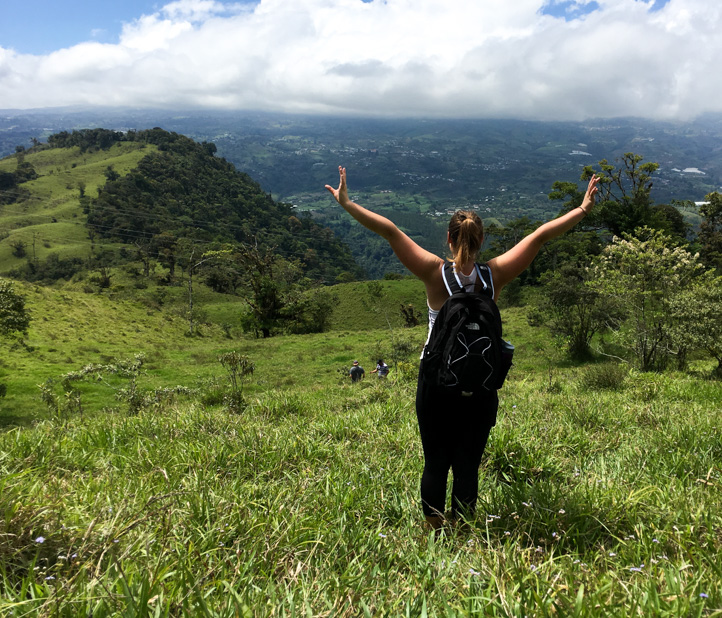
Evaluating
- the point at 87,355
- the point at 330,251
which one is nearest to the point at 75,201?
the point at 330,251

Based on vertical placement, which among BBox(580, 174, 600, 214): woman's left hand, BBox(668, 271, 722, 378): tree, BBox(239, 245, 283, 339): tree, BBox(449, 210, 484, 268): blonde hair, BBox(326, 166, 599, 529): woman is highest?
BBox(580, 174, 600, 214): woman's left hand

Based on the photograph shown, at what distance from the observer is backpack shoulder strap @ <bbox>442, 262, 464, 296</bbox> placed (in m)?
2.53

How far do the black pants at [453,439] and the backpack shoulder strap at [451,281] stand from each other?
0.59 metres

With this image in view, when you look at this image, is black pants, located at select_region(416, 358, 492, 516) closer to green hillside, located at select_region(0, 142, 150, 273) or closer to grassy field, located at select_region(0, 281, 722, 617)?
grassy field, located at select_region(0, 281, 722, 617)

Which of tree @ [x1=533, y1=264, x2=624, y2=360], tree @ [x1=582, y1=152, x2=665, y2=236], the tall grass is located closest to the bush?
the tall grass

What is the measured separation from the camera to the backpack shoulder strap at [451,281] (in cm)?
253

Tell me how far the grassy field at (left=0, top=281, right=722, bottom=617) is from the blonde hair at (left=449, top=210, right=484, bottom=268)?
1.57 meters

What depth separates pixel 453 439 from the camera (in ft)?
8.75

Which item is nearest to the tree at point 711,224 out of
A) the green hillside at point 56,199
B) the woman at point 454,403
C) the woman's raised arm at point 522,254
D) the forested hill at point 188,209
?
the woman's raised arm at point 522,254

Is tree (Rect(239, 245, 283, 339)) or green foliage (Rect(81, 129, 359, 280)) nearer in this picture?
tree (Rect(239, 245, 283, 339))

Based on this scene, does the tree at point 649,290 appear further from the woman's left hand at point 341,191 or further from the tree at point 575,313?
the woman's left hand at point 341,191

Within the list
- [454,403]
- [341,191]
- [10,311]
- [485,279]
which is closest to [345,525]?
[454,403]

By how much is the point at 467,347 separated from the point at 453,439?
66 centimetres

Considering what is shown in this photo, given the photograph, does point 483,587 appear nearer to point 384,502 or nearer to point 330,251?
point 384,502
